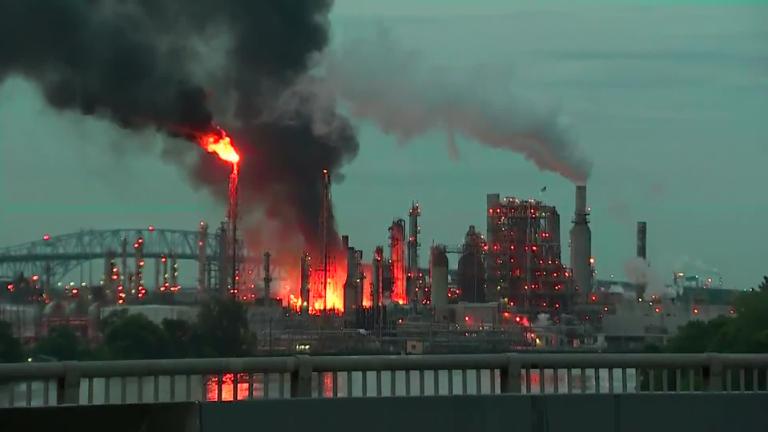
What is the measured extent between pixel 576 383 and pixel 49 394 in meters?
9.19

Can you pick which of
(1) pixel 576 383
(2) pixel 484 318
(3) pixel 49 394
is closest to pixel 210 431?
(3) pixel 49 394

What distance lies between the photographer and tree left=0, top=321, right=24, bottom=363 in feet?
146

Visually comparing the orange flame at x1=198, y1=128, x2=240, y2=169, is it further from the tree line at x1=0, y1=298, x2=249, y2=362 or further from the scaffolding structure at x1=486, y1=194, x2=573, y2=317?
the tree line at x1=0, y1=298, x2=249, y2=362

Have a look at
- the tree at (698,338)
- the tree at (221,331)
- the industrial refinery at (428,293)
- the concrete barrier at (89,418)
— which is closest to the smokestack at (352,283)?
the industrial refinery at (428,293)

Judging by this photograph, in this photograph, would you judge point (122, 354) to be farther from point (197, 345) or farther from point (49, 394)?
point (49, 394)

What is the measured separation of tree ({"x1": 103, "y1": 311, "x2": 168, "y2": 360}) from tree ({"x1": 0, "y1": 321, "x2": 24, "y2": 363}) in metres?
2.60

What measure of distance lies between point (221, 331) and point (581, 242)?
55204mm

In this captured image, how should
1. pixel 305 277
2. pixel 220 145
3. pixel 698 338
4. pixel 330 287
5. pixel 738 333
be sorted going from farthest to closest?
pixel 305 277, pixel 330 287, pixel 220 145, pixel 698 338, pixel 738 333

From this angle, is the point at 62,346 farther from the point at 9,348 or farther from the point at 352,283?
the point at 352,283

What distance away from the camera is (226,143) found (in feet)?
294

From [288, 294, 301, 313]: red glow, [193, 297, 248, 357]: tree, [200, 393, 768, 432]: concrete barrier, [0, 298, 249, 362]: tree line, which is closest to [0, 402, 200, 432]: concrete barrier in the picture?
[200, 393, 768, 432]: concrete barrier

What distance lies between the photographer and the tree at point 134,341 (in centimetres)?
4772

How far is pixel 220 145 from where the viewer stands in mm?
89312

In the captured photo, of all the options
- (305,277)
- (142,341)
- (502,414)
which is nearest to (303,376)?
(502,414)
